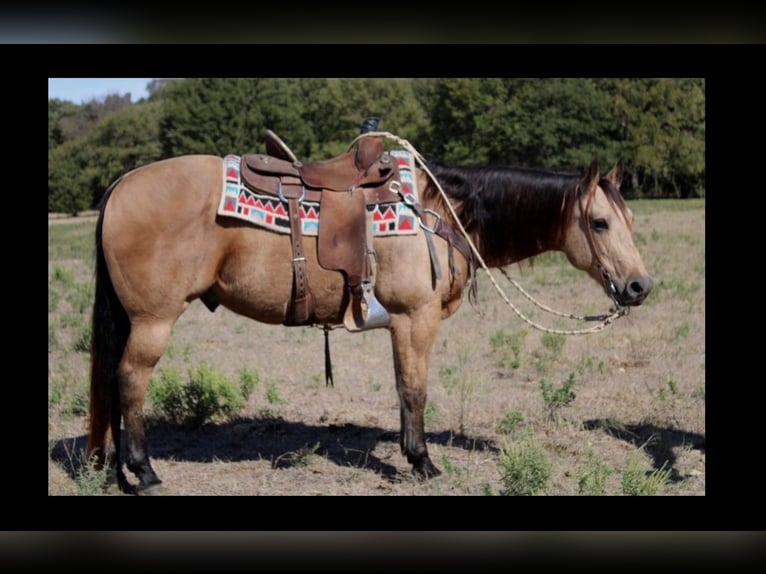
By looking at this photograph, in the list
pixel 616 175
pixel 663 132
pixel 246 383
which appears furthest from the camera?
pixel 663 132

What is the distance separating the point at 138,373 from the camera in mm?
4340

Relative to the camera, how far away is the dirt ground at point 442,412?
4.85m

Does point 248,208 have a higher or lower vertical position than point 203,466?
higher

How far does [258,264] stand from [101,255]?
0.92 m

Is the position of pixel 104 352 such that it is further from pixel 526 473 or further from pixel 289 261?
pixel 526 473

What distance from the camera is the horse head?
453 centimetres

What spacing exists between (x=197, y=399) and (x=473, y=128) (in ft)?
91.4

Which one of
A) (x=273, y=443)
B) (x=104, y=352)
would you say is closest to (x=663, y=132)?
(x=273, y=443)

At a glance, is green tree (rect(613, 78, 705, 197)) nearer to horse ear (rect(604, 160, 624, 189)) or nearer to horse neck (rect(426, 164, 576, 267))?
horse ear (rect(604, 160, 624, 189))

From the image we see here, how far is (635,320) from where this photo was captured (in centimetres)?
893

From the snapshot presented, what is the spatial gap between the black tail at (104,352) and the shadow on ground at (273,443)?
42 cm

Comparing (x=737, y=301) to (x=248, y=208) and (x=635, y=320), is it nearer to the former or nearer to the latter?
(x=248, y=208)

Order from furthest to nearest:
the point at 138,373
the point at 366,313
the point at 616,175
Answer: the point at 616,175 → the point at 366,313 → the point at 138,373
